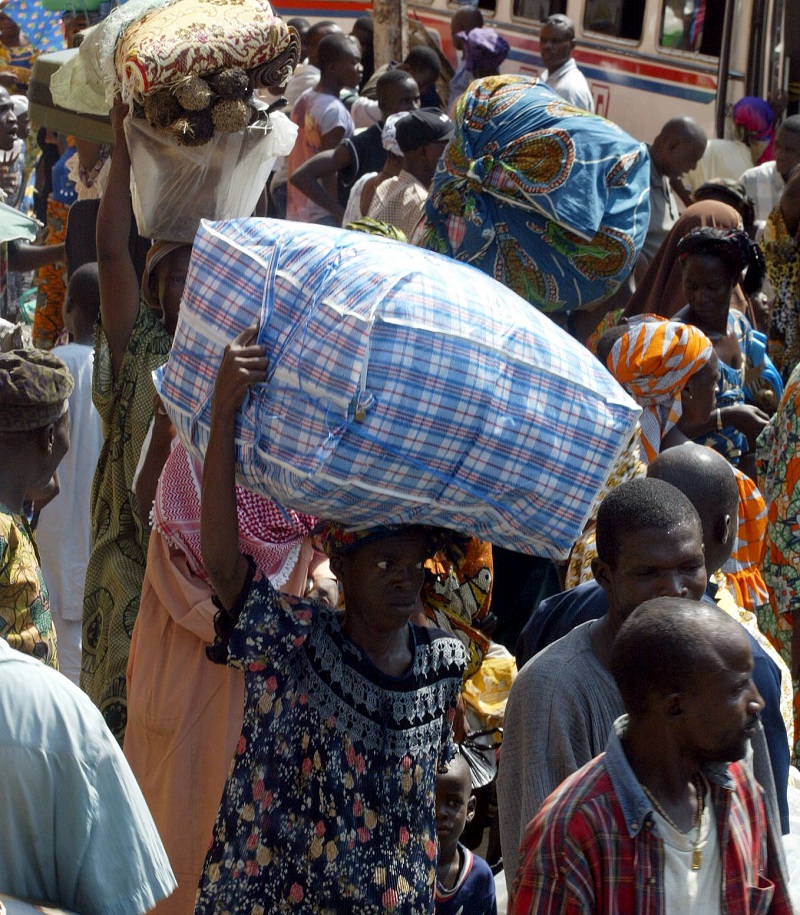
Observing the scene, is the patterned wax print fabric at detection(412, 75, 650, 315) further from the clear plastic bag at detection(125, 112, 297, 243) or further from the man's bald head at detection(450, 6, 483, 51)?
the man's bald head at detection(450, 6, 483, 51)

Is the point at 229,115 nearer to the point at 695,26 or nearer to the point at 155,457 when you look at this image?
the point at 155,457

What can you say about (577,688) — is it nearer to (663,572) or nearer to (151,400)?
(663,572)

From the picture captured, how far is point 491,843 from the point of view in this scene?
170 inches

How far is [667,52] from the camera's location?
502 inches

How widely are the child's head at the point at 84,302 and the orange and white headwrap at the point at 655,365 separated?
2.20 metres

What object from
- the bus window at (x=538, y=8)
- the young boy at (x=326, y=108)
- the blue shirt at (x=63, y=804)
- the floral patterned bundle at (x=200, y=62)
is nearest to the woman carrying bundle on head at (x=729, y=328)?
the floral patterned bundle at (x=200, y=62)

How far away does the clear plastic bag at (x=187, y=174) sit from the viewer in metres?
4.35

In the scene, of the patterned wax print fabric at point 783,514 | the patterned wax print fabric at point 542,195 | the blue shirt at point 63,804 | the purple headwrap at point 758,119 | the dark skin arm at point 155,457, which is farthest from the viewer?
the purple headwrap at point 758,119

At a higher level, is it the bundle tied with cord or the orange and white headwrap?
the bundle tied with cord

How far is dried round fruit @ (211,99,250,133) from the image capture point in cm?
420

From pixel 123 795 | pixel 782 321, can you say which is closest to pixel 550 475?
pixel 123 795

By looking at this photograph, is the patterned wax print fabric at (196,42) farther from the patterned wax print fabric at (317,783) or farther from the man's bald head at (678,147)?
the man's bald head at (678,147)

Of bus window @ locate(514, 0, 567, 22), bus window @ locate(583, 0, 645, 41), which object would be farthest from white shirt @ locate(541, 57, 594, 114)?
bus window @ locate(514, 0, 567, 22)

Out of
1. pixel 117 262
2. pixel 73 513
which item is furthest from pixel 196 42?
pixel 73 513
